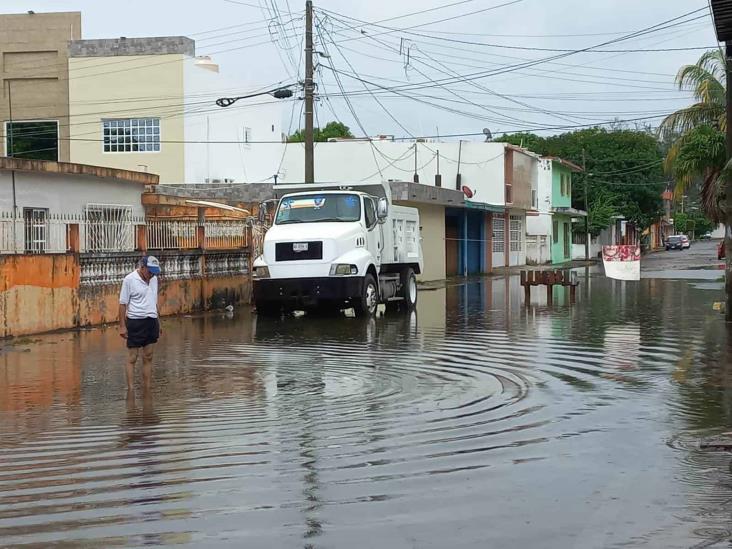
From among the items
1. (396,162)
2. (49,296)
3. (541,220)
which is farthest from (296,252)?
(541,220)

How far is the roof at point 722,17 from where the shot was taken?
48.2 ft

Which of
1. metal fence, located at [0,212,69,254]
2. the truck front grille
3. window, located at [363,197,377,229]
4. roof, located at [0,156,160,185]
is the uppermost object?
roof, located at [0,156,160,185]

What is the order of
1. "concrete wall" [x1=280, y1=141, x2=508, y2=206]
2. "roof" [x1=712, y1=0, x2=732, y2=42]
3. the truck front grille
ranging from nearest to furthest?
1. "roof" [x1=712, y1=0, x2=732, y2=42]
2. the truck front grille
3. "concrete wall" [x1=280, y1=141, x2=508, y2=206]

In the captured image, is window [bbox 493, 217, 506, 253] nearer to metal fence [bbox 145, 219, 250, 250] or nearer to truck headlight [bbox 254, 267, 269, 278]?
metal fence [bbox 145, 219, 250, 250]

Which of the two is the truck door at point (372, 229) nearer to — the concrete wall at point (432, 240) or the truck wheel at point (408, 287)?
the truck wheel at point (408, 287)

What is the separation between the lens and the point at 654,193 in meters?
75.1

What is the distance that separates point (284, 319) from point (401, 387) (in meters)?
10.6

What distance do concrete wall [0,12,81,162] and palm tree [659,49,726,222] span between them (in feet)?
115

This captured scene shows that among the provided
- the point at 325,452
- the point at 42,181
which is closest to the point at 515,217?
the point at 42,181

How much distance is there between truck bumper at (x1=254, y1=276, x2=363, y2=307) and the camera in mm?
20969

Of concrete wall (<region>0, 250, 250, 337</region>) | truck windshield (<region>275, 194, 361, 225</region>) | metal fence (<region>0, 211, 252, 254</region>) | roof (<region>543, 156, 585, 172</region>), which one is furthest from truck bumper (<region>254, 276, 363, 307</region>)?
roof (<region>543, 156, 585, 172</region>)

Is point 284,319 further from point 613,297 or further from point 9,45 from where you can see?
point 9,45

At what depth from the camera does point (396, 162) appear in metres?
51.9

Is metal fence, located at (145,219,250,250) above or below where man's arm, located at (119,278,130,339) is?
above
